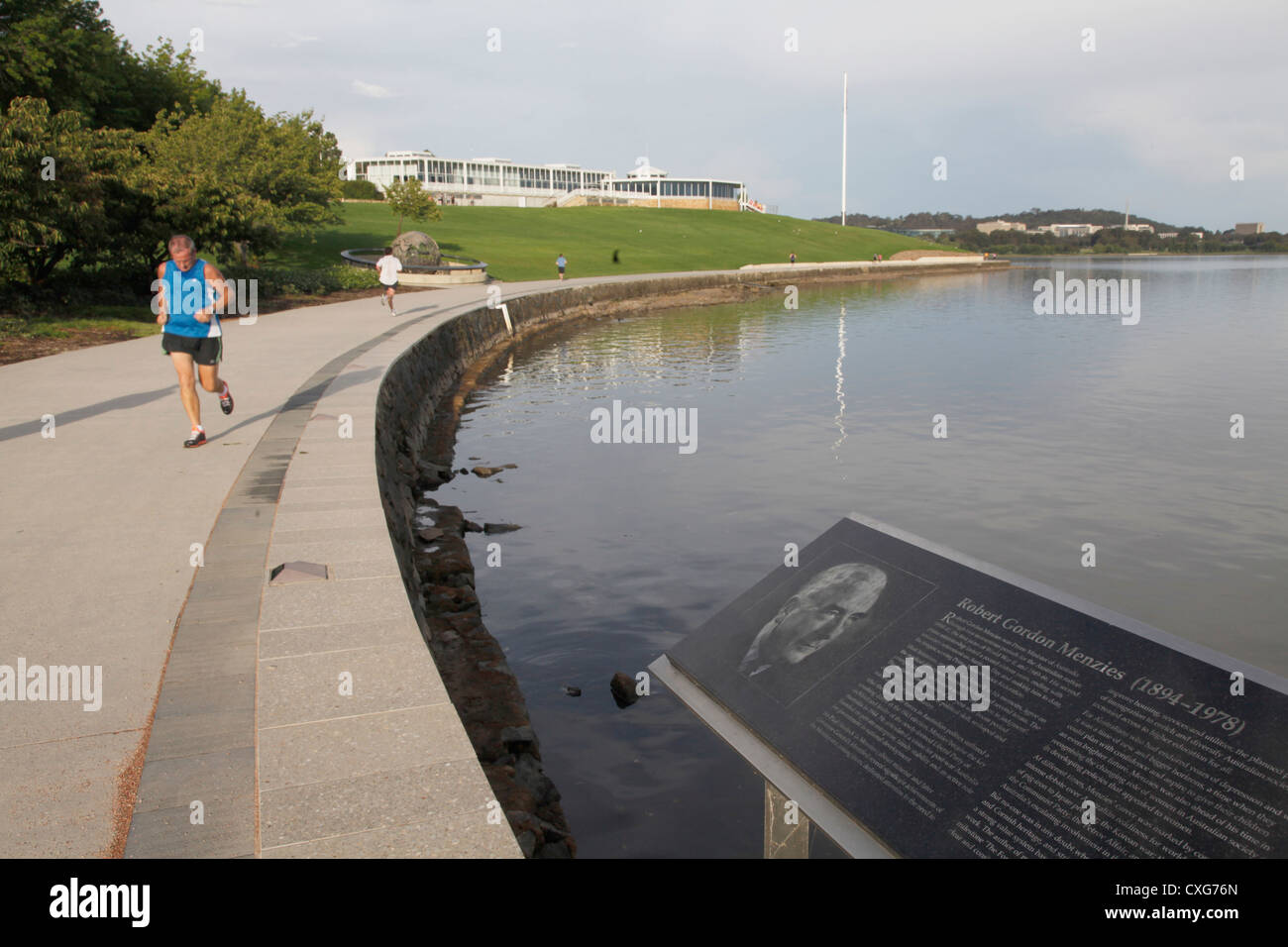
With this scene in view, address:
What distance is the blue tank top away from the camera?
29.1 feet

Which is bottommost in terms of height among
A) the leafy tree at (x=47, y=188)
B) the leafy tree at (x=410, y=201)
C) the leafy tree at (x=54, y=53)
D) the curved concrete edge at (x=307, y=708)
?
the curved concrete edge at (x=307, y=708)

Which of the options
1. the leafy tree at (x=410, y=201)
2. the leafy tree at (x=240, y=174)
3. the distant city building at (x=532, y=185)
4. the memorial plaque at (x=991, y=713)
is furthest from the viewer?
the distant city building at (x=532, y=185)

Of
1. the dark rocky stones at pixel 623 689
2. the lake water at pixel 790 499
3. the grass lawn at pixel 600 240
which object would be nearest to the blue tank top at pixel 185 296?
the lake water at pixel 790 499

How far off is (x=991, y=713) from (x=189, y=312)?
8.23m

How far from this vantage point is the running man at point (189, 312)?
8828 mm

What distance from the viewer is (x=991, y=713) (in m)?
3.32

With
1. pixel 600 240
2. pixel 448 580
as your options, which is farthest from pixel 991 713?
pixel 600 240

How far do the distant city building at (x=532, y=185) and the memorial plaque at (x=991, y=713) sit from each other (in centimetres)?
11747

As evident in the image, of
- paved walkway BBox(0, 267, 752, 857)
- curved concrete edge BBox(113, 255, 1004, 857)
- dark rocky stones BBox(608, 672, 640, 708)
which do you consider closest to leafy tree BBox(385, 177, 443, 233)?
paved walkway BBox(0, 267, 752, 857)

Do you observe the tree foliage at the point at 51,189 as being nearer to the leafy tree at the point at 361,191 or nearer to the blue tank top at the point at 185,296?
the blue tank top at the point at 185,296

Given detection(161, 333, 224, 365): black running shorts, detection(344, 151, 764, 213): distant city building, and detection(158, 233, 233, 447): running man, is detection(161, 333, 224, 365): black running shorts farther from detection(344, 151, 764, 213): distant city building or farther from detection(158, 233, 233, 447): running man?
detection(344, 151, 764, 213): distant city building

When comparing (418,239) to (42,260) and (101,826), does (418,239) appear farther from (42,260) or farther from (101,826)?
(101,826)

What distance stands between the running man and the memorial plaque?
6.54m

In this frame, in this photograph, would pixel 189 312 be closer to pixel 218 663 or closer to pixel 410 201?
pixel 218 663
